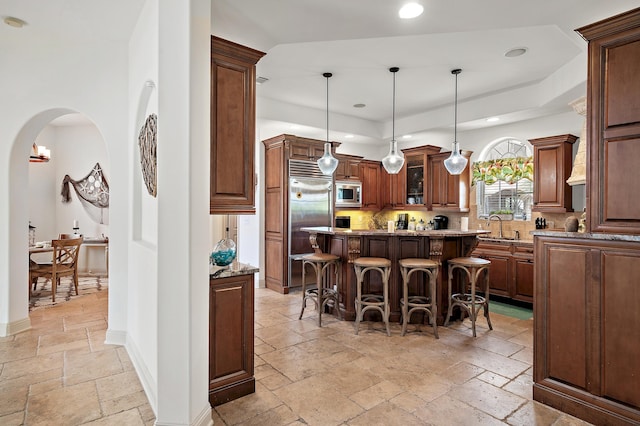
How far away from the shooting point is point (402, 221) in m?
7.11

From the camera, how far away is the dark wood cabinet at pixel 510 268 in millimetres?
4969

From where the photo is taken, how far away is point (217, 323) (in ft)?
7.96

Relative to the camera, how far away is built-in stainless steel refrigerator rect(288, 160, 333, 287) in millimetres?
5797

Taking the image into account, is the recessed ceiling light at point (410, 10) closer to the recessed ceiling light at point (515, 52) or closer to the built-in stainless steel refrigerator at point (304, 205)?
the recessed ceiling light at point (515, 52)

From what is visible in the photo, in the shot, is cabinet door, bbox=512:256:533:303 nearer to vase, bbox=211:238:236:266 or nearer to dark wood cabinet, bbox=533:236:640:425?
dark wood cabinet, bbox=533:236:640:425

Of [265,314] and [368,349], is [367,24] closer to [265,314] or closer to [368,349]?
[368,349]

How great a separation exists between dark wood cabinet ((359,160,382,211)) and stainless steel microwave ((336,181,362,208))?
0.26 metres

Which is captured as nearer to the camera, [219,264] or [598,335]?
[598,335]

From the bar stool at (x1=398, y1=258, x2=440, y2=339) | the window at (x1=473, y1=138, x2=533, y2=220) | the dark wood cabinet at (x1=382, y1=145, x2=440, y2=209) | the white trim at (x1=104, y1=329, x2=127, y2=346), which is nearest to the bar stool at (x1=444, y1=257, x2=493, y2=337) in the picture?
the bar stool at (x1=398, y1=258, x2=440, y2=339)

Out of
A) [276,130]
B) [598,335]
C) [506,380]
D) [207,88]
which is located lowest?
[506,380]

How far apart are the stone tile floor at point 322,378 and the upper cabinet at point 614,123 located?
1405mm

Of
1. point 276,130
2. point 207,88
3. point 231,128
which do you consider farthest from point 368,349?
point 276,130

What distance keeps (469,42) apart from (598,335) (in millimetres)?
3036

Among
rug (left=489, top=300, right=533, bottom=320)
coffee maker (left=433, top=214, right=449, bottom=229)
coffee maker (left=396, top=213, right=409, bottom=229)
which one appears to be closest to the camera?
rug (left=489, top=300, right=533, bottom=320)
